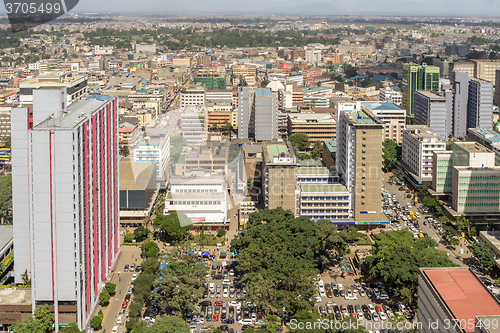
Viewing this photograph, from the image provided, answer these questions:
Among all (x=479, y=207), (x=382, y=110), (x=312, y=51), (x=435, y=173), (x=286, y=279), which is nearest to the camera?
(x=286, y=279)

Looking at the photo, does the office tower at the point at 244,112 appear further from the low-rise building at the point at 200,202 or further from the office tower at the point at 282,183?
the office tower at the point at 282,183

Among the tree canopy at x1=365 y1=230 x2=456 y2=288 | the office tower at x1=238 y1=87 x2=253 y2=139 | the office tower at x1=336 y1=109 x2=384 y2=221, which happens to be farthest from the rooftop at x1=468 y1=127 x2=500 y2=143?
the office tower at x1=238 y1=87 x2=253 y2=139

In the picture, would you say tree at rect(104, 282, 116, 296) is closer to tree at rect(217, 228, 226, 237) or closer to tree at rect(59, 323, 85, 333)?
tree at rect(59, 323, 85, 333)

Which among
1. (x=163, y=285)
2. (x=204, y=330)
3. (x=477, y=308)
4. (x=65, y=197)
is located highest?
(x=65, y=197)

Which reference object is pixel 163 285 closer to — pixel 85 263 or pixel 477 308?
pixel 85 263

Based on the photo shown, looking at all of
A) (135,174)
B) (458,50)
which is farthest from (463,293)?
(458,50)

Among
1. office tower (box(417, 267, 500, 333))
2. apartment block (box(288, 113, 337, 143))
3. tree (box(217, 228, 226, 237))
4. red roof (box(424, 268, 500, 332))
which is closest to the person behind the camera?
office tower (box(417, 267, 500, 333))

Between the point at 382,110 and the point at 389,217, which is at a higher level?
the point at 382,110

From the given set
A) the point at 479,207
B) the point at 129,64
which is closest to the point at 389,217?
the point at 479,207
